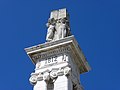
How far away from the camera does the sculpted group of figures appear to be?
2370cm

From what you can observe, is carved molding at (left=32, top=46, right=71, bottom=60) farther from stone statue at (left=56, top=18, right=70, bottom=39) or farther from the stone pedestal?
stone statue at (left=56, top=18, right=70, bottom=39)

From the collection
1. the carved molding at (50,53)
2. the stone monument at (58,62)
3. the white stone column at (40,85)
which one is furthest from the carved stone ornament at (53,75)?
the carved molding at (50,53)

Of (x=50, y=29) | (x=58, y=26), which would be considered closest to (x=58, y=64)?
(x=50, y=29)

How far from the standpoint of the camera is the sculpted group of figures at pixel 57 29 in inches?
933

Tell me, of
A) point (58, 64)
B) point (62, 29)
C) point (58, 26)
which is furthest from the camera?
point (58, 26)

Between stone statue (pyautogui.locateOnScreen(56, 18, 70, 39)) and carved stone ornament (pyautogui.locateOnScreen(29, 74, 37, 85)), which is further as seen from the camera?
stone statue (pyautogui.locateOnScreen(56, 18, 70, 39))

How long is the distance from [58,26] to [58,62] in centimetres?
332

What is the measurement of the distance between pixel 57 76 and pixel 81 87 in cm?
195

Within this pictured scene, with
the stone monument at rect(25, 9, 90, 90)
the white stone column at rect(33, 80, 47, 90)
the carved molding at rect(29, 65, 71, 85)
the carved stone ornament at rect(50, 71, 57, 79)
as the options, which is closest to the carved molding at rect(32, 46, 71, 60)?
the stone monument at rect(25, 9, 90, 90)

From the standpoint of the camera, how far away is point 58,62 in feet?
71.6

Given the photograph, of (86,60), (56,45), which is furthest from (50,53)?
(86,60)

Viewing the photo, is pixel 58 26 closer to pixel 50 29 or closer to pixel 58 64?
pixel 50 29

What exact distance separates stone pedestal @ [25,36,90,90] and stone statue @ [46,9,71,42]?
120 centimetres

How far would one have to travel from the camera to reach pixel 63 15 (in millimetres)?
25188
